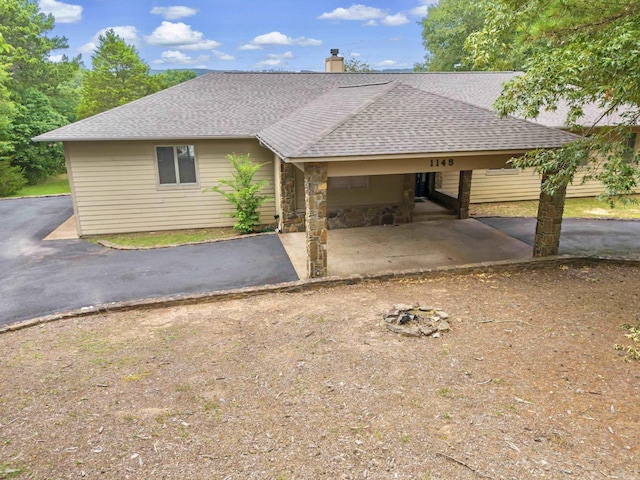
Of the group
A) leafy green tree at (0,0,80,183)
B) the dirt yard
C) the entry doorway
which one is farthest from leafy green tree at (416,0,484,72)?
the dirt yard

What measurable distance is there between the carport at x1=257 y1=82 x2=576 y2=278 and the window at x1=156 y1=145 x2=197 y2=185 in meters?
3.50

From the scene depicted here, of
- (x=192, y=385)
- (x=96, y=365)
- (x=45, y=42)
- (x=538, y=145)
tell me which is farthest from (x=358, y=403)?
(x=45, y=42)

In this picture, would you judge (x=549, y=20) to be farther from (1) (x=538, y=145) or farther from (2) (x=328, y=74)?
(2) (x=328, y=74)

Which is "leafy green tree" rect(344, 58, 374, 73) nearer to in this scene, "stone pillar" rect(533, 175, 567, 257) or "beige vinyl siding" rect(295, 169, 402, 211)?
"beige vinyl siding" rect(295, 169, 402, 211)

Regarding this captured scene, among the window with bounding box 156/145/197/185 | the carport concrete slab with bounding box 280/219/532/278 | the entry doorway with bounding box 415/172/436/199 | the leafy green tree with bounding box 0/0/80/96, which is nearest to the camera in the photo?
the carport concrete slab with bounding box 280/219/532/278

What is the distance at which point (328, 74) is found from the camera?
58.0ft

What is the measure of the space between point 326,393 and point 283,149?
17.2 feet

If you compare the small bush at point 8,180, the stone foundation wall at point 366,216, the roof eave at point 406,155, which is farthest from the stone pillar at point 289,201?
the small bush at point 8,180

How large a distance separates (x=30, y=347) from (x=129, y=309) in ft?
5.50

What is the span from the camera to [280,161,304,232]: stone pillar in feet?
40.7

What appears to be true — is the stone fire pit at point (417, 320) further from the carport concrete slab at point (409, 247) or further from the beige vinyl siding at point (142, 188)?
the beige vinyl siding at point (142, 188)

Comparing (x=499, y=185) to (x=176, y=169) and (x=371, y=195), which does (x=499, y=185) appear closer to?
(x=371, y=195)

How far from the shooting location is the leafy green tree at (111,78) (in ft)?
101

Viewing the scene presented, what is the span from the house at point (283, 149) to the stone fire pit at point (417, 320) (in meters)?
2.30
